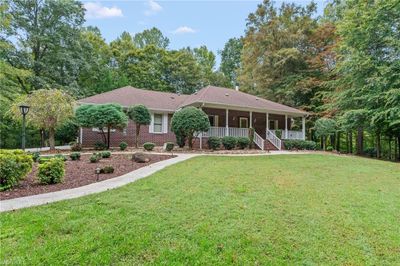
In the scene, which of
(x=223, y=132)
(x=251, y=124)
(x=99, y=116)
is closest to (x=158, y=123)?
(x=223, y=132)

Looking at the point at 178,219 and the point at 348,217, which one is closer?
the point at 178,219

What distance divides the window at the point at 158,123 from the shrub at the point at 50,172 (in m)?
12.0

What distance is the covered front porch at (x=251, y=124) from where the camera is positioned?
18.3 meters

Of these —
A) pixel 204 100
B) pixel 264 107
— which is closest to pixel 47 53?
pixel 204 100

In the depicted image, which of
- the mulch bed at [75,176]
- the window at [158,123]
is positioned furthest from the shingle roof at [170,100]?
the mulch bed at [75,176]

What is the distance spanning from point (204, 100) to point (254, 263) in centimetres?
1472

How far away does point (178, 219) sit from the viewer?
14.0 ft

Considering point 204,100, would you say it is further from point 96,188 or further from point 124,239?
point 124,239

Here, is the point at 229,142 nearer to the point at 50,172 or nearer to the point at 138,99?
the point at 138,99

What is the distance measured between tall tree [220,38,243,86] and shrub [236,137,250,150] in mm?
25713

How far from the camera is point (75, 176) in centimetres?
782

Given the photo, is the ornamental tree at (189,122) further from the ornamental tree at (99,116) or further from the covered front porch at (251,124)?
the ornamental tree at (99,116)

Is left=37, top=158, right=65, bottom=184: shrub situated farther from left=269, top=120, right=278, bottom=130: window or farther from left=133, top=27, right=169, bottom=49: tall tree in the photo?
left=133, top=27, right=169, bottom=49: tall tree

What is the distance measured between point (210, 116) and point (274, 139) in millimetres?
4949
